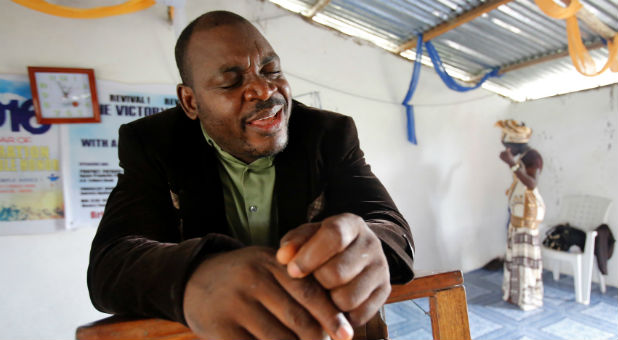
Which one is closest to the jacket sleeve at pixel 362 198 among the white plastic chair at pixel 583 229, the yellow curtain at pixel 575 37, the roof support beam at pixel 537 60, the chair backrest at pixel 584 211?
the yellow curtain at pixel 575 37

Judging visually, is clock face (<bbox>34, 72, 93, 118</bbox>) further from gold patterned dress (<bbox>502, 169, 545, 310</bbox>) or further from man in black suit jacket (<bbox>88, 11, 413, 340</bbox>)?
gold patterned dress (<bbox>502, 169, 545, 310</bbox>)

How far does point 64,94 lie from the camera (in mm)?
2141

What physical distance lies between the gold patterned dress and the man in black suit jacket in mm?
2710

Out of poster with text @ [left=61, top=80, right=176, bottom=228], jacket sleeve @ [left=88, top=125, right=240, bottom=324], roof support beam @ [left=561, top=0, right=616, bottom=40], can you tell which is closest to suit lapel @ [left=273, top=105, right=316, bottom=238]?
jacket sleeve @ [left=88, top=125, right=240, bottom=324]

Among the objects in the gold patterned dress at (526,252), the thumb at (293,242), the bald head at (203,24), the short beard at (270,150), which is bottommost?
the gold patterned dress at (526,252)

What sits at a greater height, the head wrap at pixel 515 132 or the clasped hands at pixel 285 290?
the head wrap at pixel 515 132

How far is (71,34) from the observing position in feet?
7.16

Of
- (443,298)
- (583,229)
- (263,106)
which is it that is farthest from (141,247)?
(583,229)

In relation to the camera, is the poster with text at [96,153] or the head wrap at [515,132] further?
the head wrap at [515,132]

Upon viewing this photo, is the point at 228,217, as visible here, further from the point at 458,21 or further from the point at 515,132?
the point at 515,132

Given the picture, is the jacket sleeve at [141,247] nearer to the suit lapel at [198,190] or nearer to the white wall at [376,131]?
the suit lapel at [198,190]

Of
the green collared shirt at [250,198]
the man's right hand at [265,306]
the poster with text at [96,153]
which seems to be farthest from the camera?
the poster with text at [96,153]

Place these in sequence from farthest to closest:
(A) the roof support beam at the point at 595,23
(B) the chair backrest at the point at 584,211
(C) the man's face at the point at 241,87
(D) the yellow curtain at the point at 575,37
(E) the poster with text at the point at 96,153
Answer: (B) the chair backrest at the point at 584,211
(A) the roof support beam at the point at 595,23
(E) the poster with text at the point at 96,153
(D) the yellow curtain at the point at 575,37
(C) the man's face at the point at 241,87

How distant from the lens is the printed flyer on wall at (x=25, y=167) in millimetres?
2051
